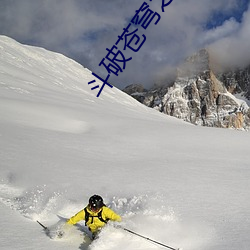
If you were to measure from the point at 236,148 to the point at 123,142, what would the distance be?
4.80 m

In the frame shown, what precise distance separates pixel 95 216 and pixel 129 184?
2319 millimetres

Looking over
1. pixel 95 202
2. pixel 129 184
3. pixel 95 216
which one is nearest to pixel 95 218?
pixel 95 216

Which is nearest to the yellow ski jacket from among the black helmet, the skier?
the skier

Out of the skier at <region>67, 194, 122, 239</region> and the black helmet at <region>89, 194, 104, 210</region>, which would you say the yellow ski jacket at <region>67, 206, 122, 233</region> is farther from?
the black helmet at <region>89, 194, 104, 210</region>

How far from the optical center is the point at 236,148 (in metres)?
12.8

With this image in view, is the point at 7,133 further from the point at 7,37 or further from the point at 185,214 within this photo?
the point at 7,37

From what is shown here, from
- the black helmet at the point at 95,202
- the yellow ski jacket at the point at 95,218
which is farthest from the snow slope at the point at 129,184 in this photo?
the black helmet at the point at 95,202

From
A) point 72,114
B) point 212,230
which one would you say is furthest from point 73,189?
point 72,114

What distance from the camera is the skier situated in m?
5.75

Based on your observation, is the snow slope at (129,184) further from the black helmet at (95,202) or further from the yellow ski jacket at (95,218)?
the black helmet at (95,202)

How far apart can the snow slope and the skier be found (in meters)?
0.23

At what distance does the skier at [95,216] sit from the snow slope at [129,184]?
8.9 inches

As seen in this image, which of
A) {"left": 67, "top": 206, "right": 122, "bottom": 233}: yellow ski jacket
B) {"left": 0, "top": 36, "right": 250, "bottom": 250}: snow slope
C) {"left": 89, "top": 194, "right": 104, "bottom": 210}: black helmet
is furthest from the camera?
{"left": 67, "top": 206, "right": 122, "bottom": 233}: yellow ski jacket

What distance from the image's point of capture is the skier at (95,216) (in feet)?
18.9
